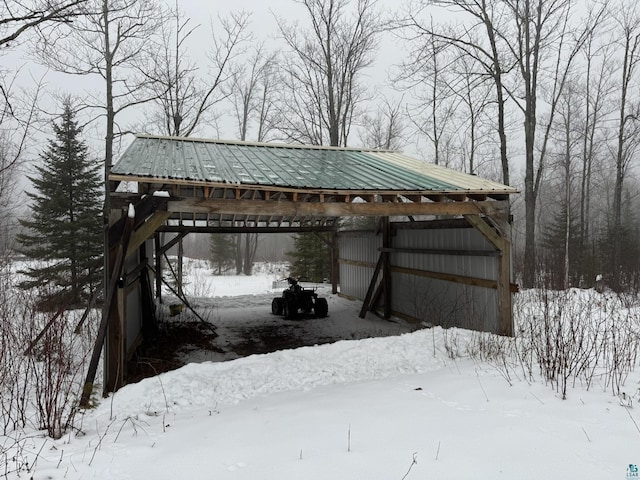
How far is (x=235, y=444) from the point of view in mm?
3539

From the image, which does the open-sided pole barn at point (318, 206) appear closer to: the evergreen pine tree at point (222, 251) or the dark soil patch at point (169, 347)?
the dark soil patch at point (169, 347)

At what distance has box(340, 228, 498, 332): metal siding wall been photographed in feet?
26.9

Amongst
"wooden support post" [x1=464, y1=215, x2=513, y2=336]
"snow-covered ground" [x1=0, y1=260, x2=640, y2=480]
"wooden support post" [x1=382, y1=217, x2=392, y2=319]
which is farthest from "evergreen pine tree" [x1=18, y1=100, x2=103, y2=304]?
"wooden support post" [x1=464, y1=215, x2=513, y2=336]

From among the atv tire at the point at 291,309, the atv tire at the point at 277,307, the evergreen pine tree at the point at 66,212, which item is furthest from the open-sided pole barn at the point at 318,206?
the evergreen pine tree at the point at 66,212

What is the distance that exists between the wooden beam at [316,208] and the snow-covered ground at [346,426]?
2.28 m

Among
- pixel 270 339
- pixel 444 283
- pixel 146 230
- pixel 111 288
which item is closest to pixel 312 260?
pixel 270 339

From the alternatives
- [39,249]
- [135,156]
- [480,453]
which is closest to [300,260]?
[39,249]

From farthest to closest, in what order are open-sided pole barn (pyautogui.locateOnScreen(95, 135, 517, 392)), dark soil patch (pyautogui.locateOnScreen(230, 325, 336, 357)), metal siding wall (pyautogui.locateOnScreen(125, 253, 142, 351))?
dark soil patch (pyautogui.locateOnScreen(230, 325, 336, 357)) → metal siding wall (pyautogui.locateOnScreen(125, 253, 142, 351)) → open-sided pole barn (pyautogui.locateOnScreen(95, 135, 517, 392))

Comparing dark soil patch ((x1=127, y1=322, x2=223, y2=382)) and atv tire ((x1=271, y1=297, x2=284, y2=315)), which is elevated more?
atv tire ((x1=271, y1=297, x2=284, y2=315))

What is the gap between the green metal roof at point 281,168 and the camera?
632 cm

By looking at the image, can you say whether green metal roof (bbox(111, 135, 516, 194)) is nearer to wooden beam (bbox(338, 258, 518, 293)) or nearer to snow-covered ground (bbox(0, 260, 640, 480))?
wooden beam (bbox(338, 258, 518, 293))

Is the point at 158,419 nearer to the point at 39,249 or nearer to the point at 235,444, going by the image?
the point at 235,444

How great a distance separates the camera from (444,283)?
9461mm

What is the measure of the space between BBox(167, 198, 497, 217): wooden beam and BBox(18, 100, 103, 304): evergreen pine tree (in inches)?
389
